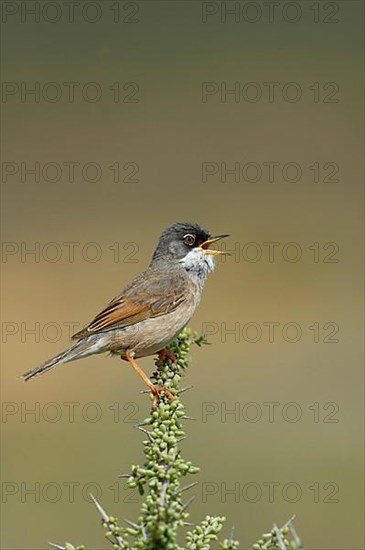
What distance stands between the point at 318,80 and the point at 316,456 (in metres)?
11.0

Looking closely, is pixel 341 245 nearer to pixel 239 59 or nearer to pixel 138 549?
pixel 239 59

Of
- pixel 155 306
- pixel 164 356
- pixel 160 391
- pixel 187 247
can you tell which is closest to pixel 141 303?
pixel 155 306

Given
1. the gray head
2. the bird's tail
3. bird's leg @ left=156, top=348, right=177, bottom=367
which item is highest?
the gray head

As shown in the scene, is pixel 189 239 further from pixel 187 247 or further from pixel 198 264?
pixel 198 264

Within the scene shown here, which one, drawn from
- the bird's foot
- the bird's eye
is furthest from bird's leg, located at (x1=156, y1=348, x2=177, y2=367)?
the bird's eye

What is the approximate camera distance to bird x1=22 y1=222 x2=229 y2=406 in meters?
4.74

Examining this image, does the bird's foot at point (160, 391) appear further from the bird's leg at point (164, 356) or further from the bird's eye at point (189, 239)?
the bird's eye at point (189, 239)

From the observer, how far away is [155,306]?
4.95 m

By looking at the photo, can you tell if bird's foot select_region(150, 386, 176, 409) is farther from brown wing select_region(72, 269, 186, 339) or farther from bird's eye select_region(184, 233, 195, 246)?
bird's eye select_region(184, 233, 195, 246)

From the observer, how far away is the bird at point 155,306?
4.74 meters

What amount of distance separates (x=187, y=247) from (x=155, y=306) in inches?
12.6

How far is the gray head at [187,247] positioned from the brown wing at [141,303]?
84 mm

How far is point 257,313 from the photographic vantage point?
45.9ft

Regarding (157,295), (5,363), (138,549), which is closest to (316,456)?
(5,363)
